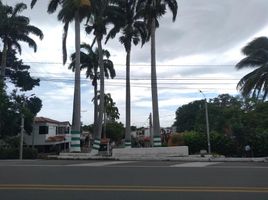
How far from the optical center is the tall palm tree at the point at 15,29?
57.2m

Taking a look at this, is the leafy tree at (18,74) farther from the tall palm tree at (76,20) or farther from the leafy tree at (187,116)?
the leafy tree at (187,116)

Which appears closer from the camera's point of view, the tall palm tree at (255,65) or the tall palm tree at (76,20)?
the tall palm tree at (76,20)

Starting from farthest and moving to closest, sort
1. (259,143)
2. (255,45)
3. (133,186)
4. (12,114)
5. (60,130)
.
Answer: (60,130), (12,114), (259,143), (255,45), (133,186)

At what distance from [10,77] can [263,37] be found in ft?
112

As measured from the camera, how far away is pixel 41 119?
2876 inches

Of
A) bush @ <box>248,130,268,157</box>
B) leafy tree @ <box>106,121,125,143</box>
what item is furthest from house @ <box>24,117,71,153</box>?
bush @ <box>248,130,268,157</box>

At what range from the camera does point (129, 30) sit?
48.0 metres

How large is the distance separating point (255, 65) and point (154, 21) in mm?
13057

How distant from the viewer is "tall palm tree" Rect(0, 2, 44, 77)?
57.2 metres

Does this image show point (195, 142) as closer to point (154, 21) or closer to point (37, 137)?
point (154, 21)

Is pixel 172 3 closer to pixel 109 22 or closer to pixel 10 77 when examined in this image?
pixel 109 22

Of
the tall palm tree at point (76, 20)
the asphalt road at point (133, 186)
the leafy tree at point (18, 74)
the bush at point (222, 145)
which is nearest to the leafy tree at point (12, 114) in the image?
the leafy tree at point (18, 74)

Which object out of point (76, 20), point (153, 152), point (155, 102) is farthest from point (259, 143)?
point (76, 20)

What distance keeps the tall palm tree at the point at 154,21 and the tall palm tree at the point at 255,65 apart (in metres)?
11.0
